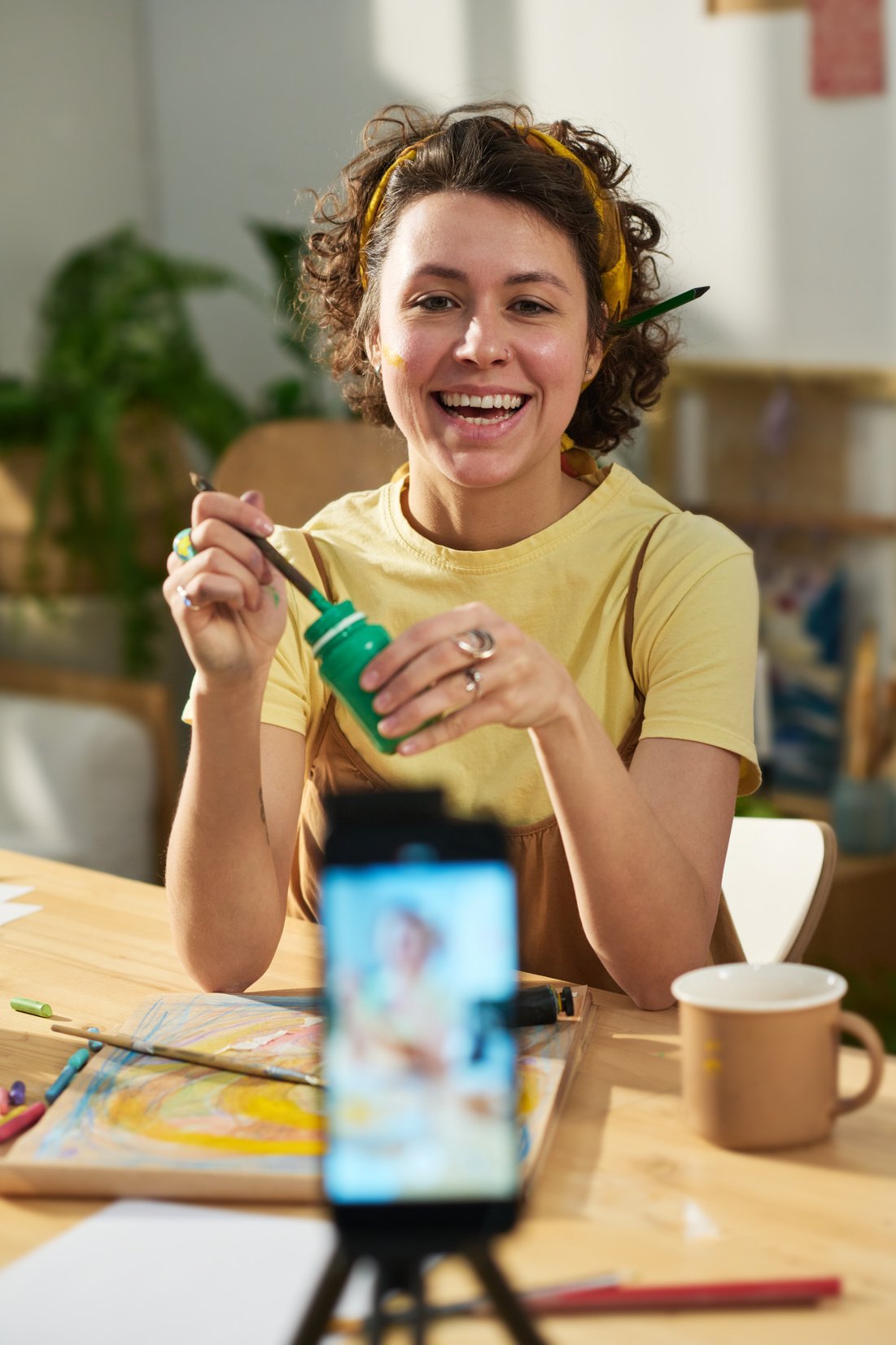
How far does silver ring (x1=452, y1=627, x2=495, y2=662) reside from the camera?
82 centimetres

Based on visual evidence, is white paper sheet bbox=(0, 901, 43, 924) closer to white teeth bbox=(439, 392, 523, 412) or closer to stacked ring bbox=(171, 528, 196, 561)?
stacked ring bbox=(171, 528, 196, 561)

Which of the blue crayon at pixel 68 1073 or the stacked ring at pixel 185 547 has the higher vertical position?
the stacked ring at pixel 185 547

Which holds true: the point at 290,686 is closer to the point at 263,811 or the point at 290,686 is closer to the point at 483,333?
the point at 263,811

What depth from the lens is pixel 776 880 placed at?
4.40ft

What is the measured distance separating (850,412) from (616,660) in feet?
5.16

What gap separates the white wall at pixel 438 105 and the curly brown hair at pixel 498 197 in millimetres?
1250

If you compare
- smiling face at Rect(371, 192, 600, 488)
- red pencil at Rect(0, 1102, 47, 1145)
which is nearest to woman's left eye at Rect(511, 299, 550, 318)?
smiling face at Rect(371, 192, 600, 488)

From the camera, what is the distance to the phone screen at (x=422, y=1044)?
561 mm

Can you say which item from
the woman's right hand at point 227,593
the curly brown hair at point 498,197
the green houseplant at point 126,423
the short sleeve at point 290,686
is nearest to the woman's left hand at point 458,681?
the woman's right hand at point 227,593

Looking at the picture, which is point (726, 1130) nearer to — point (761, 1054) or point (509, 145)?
point (761, 1054)

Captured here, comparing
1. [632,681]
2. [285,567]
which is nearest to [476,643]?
[285,567]

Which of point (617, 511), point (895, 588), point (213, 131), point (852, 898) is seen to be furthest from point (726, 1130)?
point (213, 131)

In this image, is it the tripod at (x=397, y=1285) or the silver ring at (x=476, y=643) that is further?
the silver ring at (x=476, y=643)

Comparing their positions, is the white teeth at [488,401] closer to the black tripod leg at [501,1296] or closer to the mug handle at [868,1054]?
the mug handle at [868,1054]
